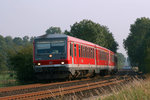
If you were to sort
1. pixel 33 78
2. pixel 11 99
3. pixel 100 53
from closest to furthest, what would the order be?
1. pixel 11 99
2. pixel 33 78
3. pixel 100 53

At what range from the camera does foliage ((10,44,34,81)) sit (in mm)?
26984

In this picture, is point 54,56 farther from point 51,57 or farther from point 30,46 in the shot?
point 30,46

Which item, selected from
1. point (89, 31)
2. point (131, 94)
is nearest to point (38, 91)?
point (131, 94)

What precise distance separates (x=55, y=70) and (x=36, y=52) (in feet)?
5.69

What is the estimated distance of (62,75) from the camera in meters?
20.7

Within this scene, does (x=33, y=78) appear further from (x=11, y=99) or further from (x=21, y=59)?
(x=11, y=99)

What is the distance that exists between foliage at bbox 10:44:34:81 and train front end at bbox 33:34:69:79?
6194 mm

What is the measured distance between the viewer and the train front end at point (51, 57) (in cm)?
2045

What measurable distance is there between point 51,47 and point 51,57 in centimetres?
66

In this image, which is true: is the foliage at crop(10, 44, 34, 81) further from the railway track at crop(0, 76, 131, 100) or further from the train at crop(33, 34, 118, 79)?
the railway track at crop(0, 76, 131, 100)

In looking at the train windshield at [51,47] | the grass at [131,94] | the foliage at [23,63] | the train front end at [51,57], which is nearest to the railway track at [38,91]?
the grass at [131,94]

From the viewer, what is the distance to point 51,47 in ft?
68.2

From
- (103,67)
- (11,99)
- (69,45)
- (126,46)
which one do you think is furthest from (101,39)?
(11,99)

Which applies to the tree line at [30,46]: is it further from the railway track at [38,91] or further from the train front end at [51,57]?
the railway track at [38,91]
